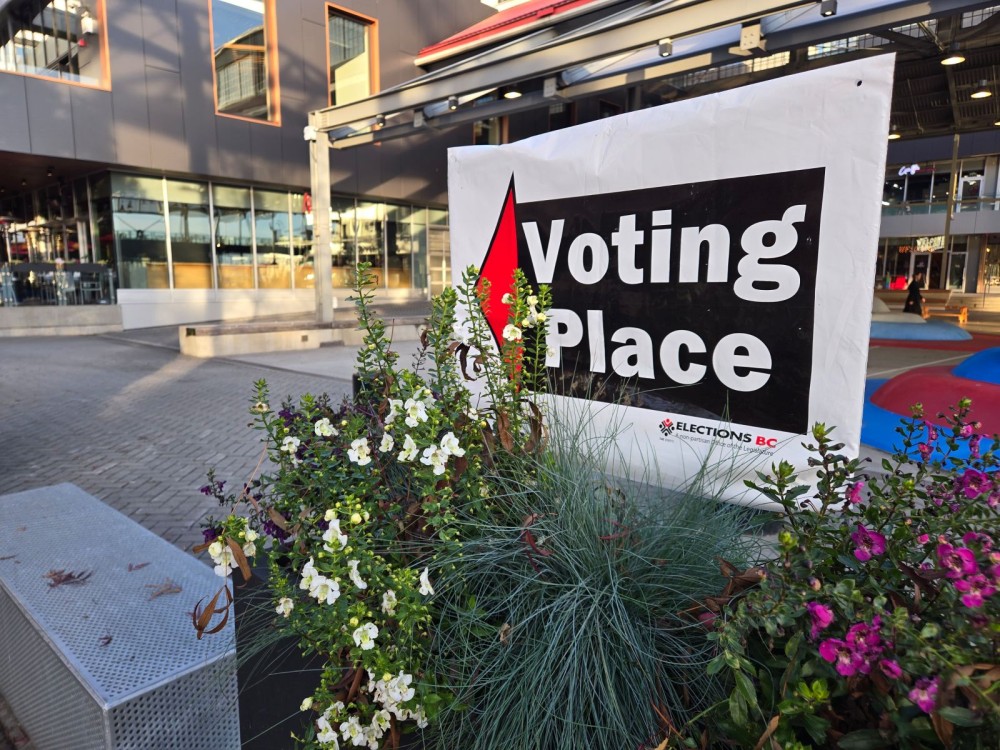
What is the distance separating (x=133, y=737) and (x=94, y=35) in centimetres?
1957

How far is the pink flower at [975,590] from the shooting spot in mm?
952

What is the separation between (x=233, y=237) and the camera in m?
19.8

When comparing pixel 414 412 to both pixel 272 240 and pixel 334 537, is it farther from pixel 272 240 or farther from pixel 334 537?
pixel 272 240

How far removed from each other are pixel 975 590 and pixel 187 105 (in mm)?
20595

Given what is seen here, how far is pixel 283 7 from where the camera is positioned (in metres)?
18.7

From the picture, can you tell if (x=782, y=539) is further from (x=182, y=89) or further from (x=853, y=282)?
(x=182, y=89)

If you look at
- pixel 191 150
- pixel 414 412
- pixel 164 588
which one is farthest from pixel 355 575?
pixel 191 150

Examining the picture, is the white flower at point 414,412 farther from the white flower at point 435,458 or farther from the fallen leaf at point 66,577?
the fallen leaf at point 66,577

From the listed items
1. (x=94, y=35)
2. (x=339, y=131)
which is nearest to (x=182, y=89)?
(x=94, y=35)

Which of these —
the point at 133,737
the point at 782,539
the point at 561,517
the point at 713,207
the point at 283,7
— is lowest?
the point at 133,737

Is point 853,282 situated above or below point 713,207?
below

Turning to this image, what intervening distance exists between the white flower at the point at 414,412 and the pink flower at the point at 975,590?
119 cm

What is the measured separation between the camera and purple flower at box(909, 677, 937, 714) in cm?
92

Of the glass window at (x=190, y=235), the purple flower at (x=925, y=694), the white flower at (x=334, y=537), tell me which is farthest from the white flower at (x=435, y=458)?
the glass window at (x=190, y=235)
